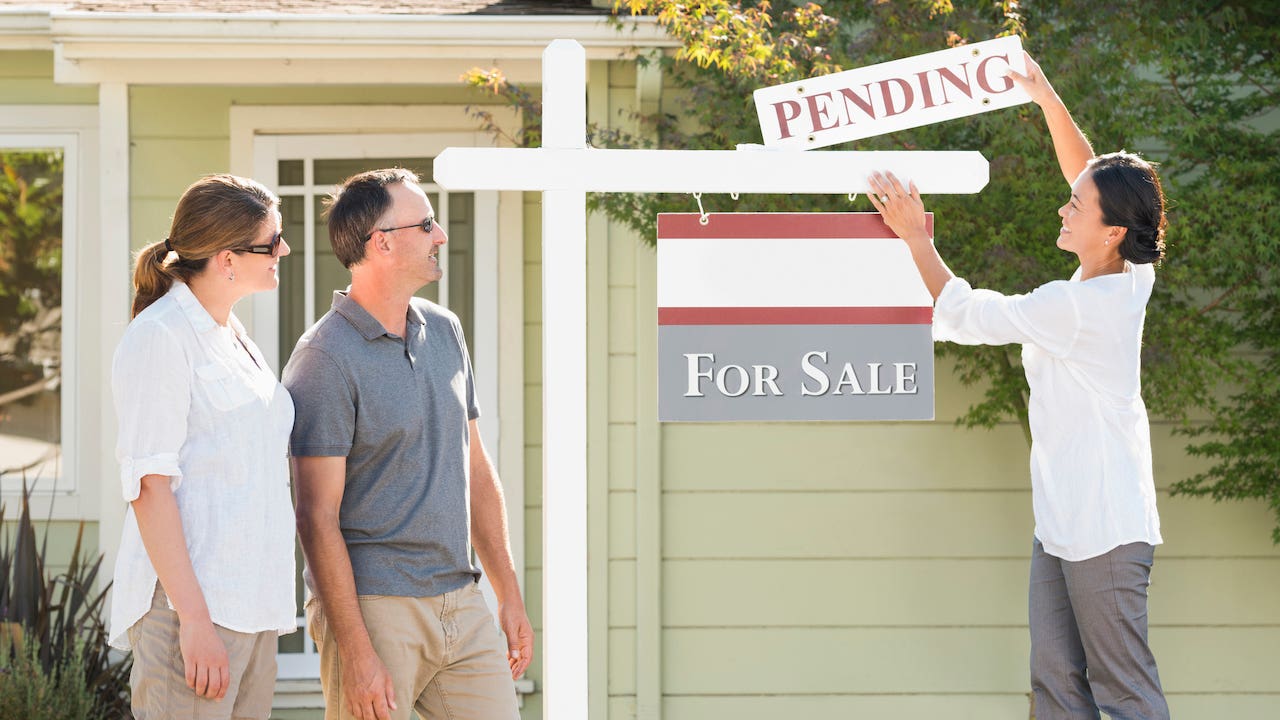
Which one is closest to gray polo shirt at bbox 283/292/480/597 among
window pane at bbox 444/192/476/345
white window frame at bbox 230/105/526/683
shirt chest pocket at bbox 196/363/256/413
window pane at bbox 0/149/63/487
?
shirt chest pocket at bbox 196/363/256/413

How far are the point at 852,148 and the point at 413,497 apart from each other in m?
2.23

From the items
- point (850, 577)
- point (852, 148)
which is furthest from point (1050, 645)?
point (850, 577)

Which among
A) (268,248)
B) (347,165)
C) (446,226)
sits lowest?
(268,248)

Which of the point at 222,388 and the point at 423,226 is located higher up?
the point at 423,226

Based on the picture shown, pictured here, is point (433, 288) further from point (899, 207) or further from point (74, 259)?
point (899, 207)

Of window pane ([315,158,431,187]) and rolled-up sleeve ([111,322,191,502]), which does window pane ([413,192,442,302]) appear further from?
rolled-up sleeve ([111,322,191,502])

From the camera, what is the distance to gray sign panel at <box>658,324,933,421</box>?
241 cm

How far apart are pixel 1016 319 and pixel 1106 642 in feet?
2.28

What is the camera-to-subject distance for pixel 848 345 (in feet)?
7.98

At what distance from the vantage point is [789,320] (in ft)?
7.95

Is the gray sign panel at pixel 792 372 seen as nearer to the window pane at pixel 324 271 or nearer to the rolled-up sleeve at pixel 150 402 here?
the rolled-up sleeve at pixel 150 402

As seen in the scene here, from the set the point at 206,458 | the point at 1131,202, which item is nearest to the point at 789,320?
Result: the point at 1131,202

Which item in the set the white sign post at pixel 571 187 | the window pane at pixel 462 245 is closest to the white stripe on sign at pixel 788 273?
the white sign post at pixel 571 187

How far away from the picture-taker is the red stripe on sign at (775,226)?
2.39 meters
